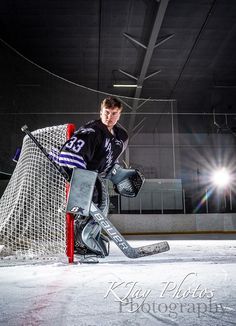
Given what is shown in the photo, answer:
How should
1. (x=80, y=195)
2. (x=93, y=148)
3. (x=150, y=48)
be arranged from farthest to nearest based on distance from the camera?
(x=150, y=48)
(x=93, y=148)
(x=80, y=195)

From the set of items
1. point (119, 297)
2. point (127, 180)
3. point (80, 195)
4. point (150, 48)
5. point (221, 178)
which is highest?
point (150, 48)

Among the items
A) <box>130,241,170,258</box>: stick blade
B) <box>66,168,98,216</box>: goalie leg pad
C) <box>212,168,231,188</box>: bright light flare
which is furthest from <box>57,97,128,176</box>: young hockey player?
<box>212,168,231,188</box>: bright light flare

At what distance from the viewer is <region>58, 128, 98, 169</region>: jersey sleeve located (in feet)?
5.85

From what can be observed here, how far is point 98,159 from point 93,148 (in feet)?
0.46

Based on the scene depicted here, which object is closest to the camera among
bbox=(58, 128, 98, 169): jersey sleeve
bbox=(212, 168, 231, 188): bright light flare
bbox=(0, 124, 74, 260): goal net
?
bbox=(58, 128, 98, 169): jersey sleeve

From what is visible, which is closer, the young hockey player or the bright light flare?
the young hockey player

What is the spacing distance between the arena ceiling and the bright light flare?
1689 millimetres

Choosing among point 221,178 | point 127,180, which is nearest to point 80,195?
point 127,180

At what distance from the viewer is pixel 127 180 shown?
2330 mm

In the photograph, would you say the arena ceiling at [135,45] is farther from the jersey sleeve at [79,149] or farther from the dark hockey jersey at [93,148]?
the jersey sleeve at [79,149]

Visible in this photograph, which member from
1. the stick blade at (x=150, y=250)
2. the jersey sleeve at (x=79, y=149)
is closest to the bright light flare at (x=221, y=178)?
the stick blade at (x=150, y=250)

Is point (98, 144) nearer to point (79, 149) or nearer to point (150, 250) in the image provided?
point (79, 149)

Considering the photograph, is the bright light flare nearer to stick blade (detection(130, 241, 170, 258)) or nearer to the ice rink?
stick blade (detection(130, 241, 170, 258))

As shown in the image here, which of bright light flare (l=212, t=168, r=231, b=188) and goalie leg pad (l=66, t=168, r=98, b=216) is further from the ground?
bright light flare (l=212, t=168, r=231, b=188)
